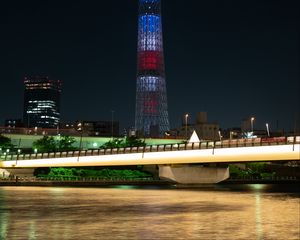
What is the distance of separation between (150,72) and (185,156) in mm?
105386

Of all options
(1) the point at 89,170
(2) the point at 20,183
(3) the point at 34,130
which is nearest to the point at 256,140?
(2) the point at 20,183

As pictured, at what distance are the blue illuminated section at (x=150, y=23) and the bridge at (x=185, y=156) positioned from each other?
84922 millimetres

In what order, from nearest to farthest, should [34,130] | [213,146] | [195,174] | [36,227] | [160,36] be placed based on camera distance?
[36,227] → [213,146] → [195,174] → [34,130] → [160,36]

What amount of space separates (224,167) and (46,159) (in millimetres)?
31473

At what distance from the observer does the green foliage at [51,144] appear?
137 metres

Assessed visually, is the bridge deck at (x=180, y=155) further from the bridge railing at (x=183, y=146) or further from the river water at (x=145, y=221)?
the river water at (x=145, y=221)

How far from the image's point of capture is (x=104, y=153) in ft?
314

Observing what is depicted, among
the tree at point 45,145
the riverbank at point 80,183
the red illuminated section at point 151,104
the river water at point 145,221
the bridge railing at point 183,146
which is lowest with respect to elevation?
the river water at point 145,221

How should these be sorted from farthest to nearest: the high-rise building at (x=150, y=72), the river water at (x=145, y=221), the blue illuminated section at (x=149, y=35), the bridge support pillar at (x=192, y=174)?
the high-rise building at (x=150, y=72), the blue illuminated section at (x=149, y=35), the bridge support pillar at (x=192, y=174), the river water at (x=145, y=221)

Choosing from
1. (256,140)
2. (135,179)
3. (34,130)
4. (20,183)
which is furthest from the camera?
(34,130)

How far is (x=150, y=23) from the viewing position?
187 meters

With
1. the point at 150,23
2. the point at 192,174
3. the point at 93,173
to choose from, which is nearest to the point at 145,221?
the point at 192,174

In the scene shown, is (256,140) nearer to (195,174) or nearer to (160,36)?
(195,174)

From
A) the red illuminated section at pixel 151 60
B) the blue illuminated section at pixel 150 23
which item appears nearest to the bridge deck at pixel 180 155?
the red illuminated section at pixel 151 60
